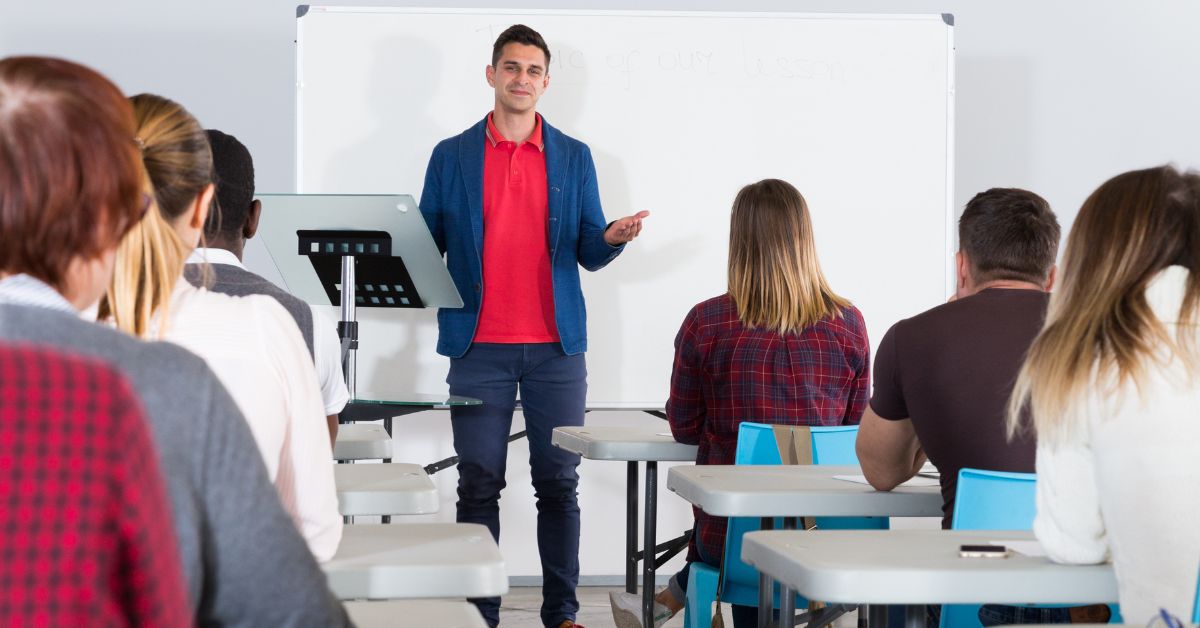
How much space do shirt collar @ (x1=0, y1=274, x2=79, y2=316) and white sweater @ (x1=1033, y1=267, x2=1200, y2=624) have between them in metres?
1.03

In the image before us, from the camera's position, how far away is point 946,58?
14.3 ft

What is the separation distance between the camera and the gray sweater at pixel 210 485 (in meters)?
0.67

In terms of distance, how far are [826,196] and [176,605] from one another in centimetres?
392

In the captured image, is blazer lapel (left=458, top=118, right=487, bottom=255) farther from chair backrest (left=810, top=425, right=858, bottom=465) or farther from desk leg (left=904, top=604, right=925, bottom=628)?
desk leg (left=904, top=604, right=925, bottom=628)

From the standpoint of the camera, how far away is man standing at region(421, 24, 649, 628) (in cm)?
350

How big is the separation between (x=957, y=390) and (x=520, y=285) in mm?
1842

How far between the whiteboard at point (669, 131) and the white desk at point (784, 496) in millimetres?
2231

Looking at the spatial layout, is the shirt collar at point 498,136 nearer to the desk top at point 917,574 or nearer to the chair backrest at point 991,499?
the chair backrest at point 991,499

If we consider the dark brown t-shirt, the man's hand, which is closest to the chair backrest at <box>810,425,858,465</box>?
the dark brown t-shirt

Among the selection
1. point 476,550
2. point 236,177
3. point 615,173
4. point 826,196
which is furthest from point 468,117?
point 476,550

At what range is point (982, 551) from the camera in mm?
1363

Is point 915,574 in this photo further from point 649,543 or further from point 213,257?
point 649,543

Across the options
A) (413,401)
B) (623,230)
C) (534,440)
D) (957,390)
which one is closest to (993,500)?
(957,390)

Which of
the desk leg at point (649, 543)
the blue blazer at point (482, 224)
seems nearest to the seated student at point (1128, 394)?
the desk leg at point (649, 543)
